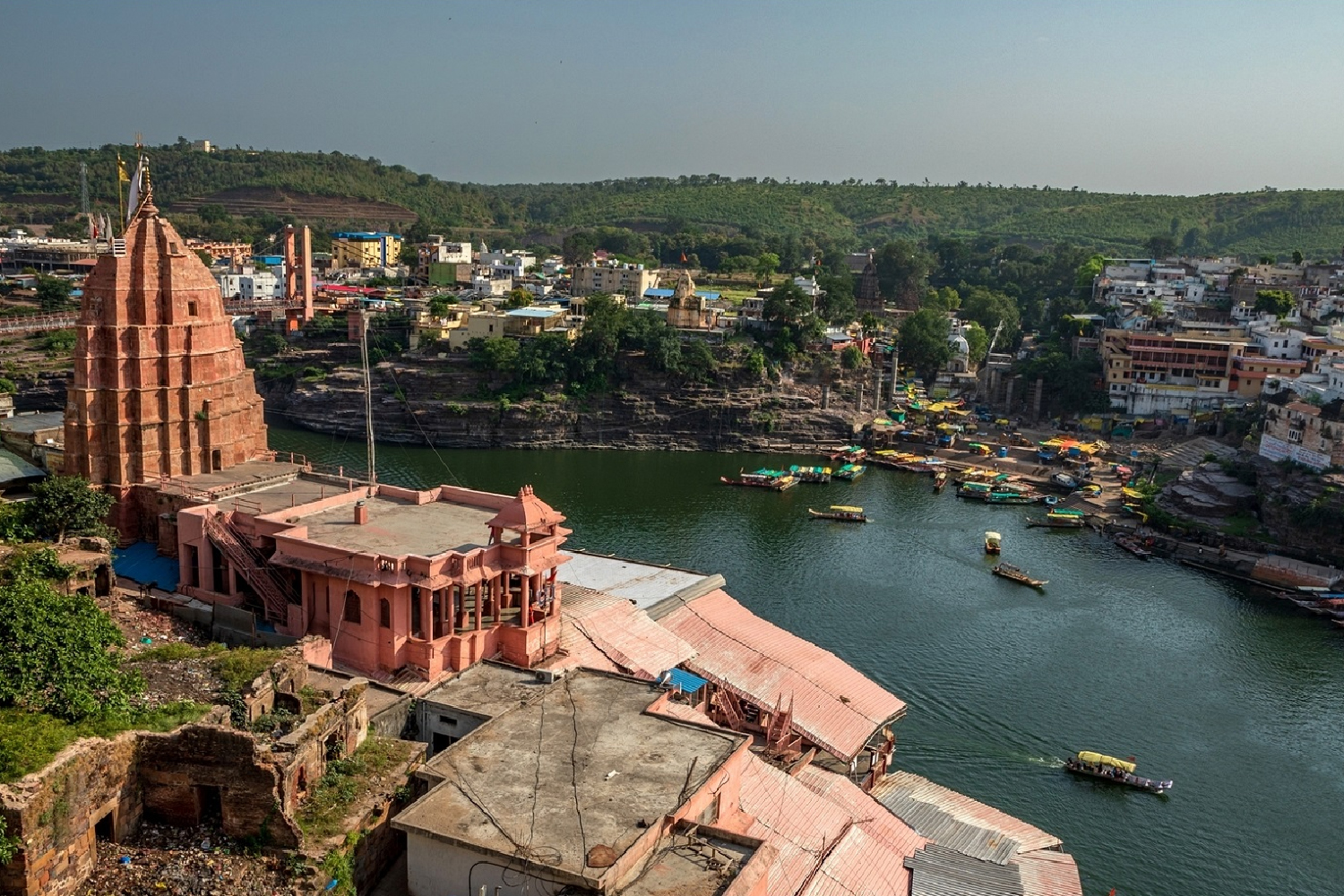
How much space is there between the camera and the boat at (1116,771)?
84.0 feet

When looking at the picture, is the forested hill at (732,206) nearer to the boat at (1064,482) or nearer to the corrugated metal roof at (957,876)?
the boat at (1064,482)

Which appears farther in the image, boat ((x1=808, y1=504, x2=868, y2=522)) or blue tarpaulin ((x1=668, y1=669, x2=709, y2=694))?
boat ((x1=808, y1=504, x2=868, y2=522))

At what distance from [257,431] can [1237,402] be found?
175 feet

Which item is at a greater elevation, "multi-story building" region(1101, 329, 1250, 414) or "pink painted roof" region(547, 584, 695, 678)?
"multi-story building" region(1101, 329, 1250, 414)

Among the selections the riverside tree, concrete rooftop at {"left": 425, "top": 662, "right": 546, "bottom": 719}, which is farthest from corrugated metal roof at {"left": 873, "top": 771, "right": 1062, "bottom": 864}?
the riverside tree

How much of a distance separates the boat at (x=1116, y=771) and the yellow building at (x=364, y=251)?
90877 millimetres

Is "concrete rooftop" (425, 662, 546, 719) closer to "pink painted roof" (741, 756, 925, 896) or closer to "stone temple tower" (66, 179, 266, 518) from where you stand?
"pink painted roof" (741, 756, 925, 896)

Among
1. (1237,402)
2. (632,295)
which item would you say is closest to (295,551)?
(1237,402)

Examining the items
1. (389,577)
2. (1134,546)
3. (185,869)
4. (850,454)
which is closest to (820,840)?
(389,577)

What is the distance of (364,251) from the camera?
108m

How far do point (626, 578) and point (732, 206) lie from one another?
14703cm

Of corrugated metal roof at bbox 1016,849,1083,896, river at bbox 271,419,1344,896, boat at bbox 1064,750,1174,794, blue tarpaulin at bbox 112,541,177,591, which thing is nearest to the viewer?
corrugated metal roof at bbox 1016,849,1083,896

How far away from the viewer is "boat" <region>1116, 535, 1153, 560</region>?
45.0 m

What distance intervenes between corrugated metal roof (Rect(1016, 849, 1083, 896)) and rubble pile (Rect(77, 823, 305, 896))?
12.6 meters
